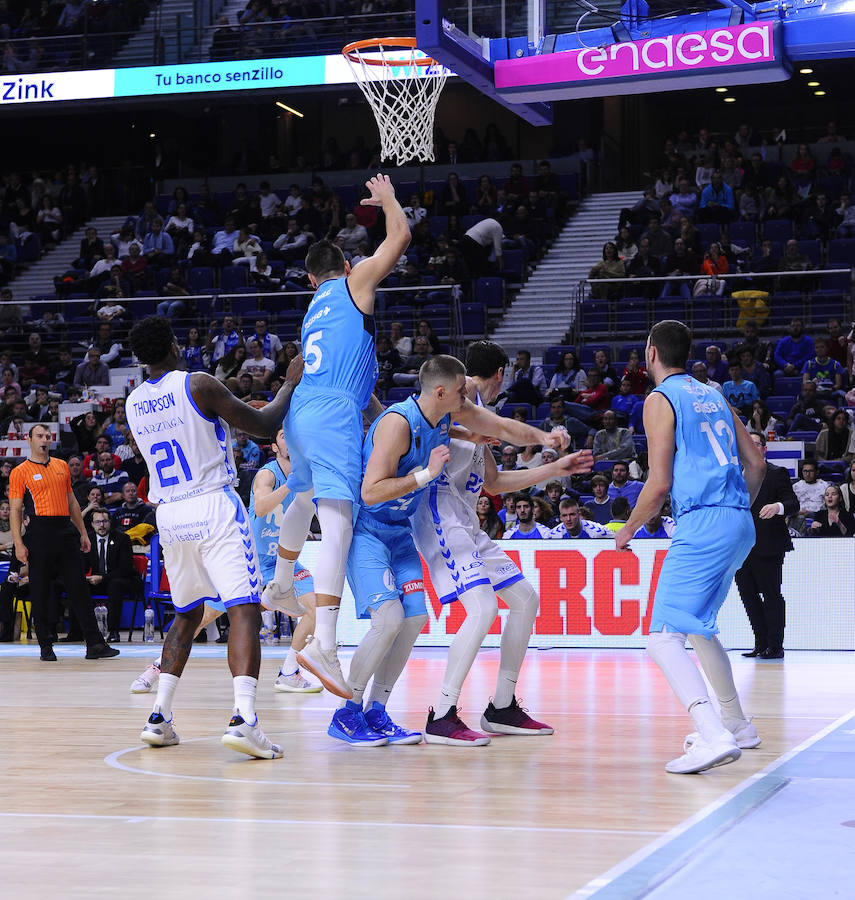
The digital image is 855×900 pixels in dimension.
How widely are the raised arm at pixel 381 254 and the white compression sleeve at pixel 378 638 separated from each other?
1.47 metres

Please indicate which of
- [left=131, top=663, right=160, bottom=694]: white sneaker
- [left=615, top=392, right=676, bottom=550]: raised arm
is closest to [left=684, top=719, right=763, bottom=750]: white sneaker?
[left=615, top=392, right=676, bottom=550]: raised arm

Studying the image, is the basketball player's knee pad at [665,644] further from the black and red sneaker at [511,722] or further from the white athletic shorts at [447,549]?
the black and red sneaker at [511,722]

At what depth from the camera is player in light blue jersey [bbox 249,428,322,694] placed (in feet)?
29.3

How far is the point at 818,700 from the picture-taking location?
26.9 ft

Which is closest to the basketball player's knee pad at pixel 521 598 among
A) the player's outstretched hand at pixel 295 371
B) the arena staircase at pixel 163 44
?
the player's outstretched hand at pixel 295 371

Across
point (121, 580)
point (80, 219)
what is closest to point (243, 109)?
point (80, 219)

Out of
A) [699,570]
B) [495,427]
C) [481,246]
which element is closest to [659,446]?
[699,570]

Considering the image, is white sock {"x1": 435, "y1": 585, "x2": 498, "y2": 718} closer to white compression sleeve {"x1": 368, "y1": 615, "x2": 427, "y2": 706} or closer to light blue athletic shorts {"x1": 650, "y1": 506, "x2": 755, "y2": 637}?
white compression sleeve {"x1": 368, "y1": 615, "x2": 427, "y2": 706}

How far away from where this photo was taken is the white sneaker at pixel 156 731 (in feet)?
20.3

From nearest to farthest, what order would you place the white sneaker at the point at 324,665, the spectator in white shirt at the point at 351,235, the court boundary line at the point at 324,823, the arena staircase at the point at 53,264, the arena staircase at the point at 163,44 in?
the court boundary line at the point at 324,823 < the white sneaker at the point at 324,665 < the spectator in white shirt at the point at 351,235 < the arena staircase at the point at 163,44 < the arena staircase at the point at 53,264

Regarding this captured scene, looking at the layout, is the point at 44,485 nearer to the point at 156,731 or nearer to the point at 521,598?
the point at 156,731

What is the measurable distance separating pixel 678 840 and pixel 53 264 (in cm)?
2357

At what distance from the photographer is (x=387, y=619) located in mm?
6301

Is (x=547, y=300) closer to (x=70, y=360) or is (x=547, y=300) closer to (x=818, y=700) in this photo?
(x=70, y=360)
